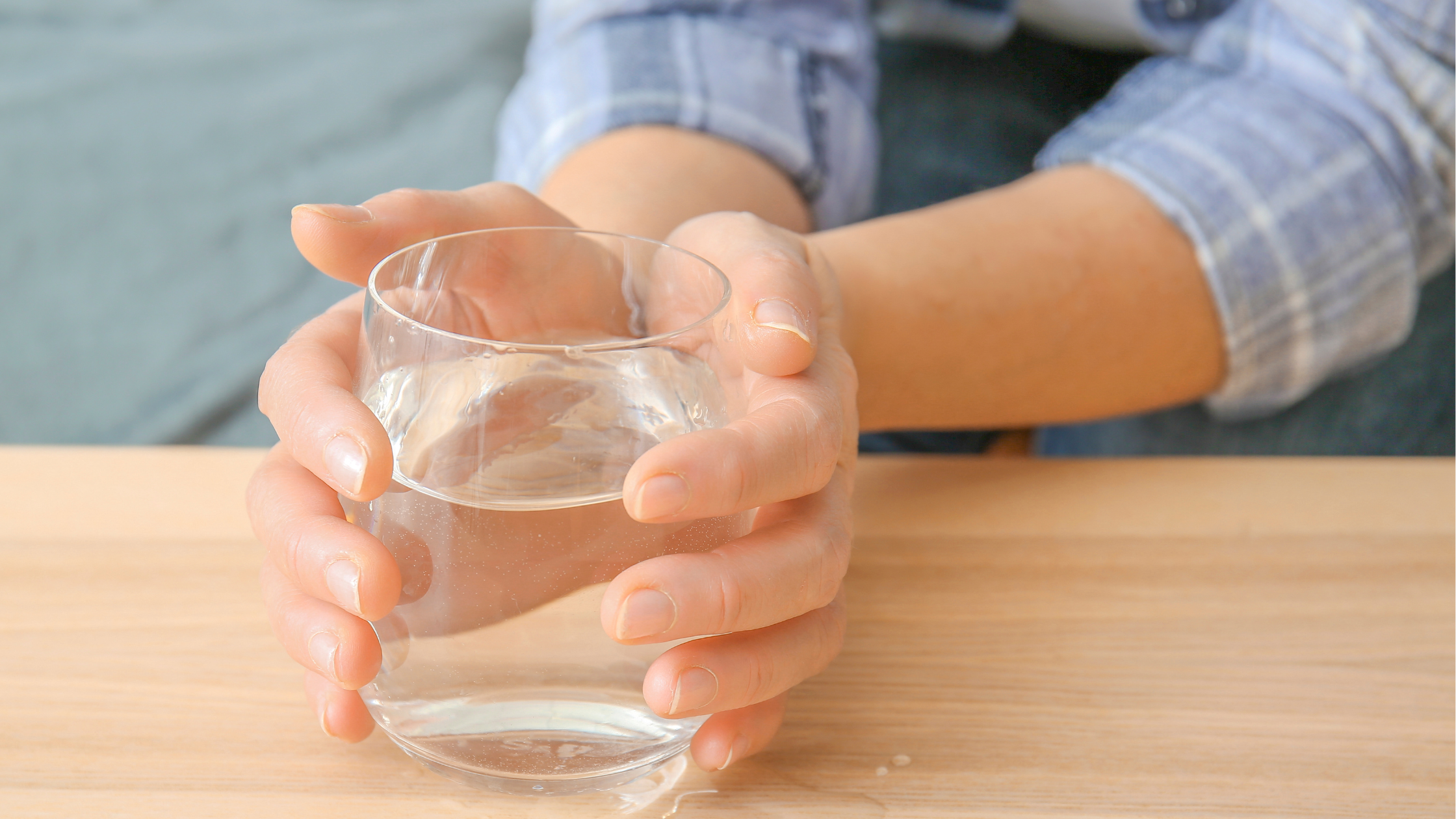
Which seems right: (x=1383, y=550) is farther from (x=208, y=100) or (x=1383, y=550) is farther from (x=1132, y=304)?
(x=208, y=100)

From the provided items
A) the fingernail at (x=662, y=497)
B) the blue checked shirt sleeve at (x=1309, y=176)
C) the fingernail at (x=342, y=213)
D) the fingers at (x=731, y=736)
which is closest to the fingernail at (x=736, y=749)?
the fingers at (x=731, y=736)

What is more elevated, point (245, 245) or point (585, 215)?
point (585, 215)

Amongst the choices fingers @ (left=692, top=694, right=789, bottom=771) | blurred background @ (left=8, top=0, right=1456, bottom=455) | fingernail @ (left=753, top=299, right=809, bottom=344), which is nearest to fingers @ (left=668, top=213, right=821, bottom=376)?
fingernail @ (left=753, top=299, right=809, bottom=344)

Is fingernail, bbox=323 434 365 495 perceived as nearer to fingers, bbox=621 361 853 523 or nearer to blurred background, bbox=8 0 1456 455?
fingers, bbox=621 361 853 523

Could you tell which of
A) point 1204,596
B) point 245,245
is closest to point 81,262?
point 245,245

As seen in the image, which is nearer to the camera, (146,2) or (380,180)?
(380,180)

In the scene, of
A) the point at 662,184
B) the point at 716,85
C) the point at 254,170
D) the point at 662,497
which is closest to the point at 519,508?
the point at 662,497

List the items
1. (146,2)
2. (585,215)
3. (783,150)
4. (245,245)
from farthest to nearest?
(146,2) < (245,245) < (783,150) < (585,215)
